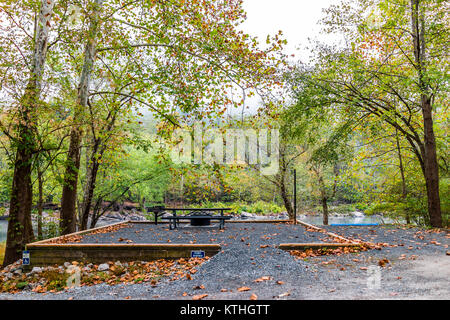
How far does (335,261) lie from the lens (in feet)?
15.5

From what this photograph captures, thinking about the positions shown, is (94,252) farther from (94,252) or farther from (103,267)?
(103,267)

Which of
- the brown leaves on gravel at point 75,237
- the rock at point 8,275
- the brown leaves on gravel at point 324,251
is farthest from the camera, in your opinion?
the brown leaves on gravel at point 75,237

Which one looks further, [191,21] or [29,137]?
[191,21]

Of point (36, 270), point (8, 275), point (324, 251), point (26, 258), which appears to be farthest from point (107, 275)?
point (324, 251)

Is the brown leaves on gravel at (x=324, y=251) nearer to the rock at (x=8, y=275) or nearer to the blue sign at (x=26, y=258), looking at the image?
the blue sign at (x=26, y=258)

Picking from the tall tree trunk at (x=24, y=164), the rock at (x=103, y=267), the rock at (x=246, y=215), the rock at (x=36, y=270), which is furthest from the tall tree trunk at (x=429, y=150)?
the rock at (x=246, y=215)

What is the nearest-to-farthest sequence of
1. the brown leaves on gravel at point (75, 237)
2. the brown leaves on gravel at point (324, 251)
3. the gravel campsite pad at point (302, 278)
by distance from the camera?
the gravel campsite pad at point (302, 278), the brown leaves on gravel at point (324, 251), the brown leaves on gravel at point (75, 237)

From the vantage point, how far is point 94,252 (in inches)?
224

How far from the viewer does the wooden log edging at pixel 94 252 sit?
564 centimetres
